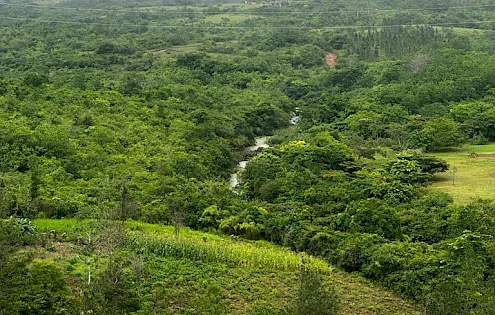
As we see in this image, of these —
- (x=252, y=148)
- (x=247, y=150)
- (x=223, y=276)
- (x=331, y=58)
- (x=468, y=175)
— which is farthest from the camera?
(x=331, y=58)

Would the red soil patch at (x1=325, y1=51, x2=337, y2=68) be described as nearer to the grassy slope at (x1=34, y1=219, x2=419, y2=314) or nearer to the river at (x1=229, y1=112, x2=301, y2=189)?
the river at (x1=229, y1=112, x2=301, y2=189)

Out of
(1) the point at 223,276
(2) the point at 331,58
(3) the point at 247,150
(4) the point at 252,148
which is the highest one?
(1) the point at 223,276

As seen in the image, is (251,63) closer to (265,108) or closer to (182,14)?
(265,108)

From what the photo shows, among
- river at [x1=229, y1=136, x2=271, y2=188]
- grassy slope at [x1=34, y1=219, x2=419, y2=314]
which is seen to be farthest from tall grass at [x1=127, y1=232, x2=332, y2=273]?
river at [x1=229, y1=136, x2=271, y2=188]

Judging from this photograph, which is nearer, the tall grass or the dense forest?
the dense forest

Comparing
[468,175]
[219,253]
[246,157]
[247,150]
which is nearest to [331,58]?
[247,150]

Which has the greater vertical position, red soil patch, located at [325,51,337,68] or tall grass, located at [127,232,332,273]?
tall grass, located at [127,232,332,273]

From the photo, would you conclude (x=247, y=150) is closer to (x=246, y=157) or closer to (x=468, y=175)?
(x=246, y=157)

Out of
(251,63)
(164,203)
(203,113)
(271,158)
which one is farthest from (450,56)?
(164,203)
